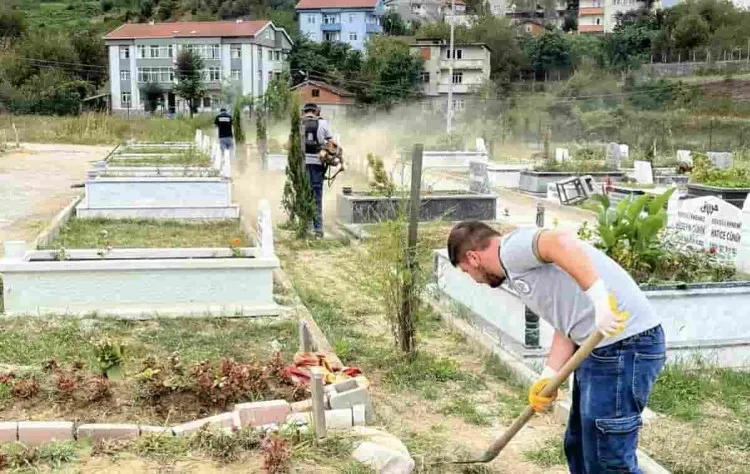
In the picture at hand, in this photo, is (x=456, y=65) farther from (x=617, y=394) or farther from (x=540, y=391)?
(x=617, y=394)

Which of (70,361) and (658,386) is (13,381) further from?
(658,386)

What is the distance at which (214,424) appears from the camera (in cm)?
425

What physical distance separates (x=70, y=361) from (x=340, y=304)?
281cm

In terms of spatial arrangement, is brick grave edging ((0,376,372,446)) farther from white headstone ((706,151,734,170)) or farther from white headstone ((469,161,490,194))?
white headstone ((706,151,734,170))

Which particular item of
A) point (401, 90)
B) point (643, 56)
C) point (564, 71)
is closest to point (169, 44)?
point (401, 90)

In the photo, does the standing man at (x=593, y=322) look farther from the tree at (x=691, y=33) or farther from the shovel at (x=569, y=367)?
the tree at (x=691, y=33)

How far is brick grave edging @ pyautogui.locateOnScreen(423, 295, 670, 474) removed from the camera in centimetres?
425

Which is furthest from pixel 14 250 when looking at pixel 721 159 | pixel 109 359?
pixel 721 159

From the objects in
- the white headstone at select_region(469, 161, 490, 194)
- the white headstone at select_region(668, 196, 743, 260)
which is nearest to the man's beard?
the white headstone at select_region(668, 196, 743, 260)

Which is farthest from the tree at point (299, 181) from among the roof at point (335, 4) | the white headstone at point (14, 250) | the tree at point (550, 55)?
the roof at point (335, 4)

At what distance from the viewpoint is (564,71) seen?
198 feet

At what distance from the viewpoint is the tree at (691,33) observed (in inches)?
2378

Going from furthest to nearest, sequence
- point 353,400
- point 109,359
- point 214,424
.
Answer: point 109,359
point 353,400
point 214,424

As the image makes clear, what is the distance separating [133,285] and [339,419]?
3.41m
